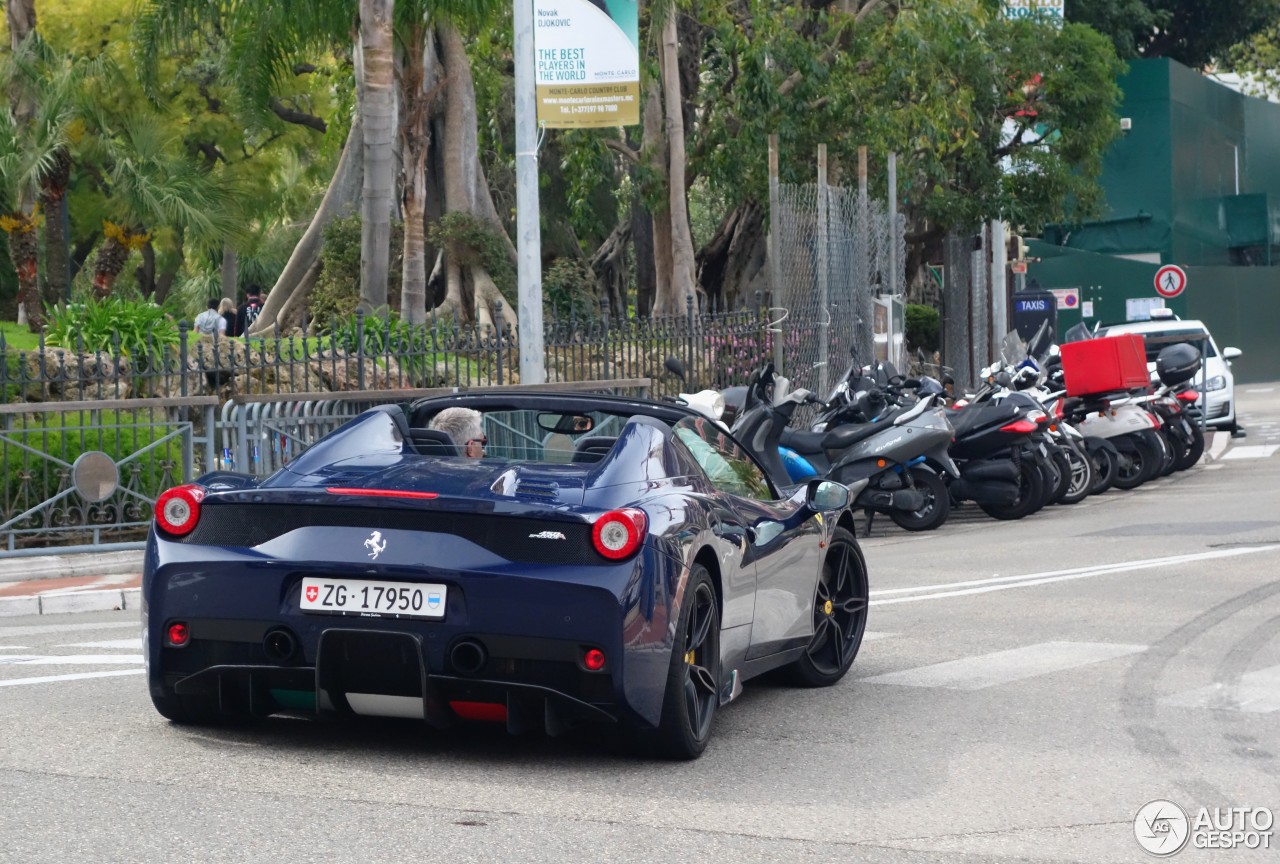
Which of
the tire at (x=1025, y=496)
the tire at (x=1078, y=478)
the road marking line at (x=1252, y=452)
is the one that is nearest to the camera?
the tire at (x=1025, y=496)

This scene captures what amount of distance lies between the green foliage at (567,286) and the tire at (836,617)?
78.1 ft

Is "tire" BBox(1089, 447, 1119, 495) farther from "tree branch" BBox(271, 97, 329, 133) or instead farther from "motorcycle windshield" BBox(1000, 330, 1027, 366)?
"tree branch" BBox(271, 97, 329, 133)

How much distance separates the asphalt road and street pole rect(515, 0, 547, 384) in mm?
5567

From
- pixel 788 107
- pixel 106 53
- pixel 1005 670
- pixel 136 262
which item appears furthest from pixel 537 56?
pixel 136 262

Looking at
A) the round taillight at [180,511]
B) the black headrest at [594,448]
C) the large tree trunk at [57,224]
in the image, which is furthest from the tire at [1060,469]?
the large tree trunk at [57,224]

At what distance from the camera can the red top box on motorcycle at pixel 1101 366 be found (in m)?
19.3

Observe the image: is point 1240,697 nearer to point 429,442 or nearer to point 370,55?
point 429,442

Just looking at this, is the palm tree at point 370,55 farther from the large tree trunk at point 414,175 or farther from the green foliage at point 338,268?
the green foliage at point 338,268

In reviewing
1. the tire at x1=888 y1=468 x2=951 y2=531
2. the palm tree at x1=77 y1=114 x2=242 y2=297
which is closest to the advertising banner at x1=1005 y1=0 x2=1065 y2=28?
the palm tree at x1=77 y1=114 x2=242 y2=297

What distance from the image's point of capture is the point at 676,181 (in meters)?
26.5

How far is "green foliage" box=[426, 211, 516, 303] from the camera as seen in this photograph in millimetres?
28766

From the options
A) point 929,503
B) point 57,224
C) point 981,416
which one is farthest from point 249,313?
point 929,503

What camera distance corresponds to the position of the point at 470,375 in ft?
55.8

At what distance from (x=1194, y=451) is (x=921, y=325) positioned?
17970 mm
